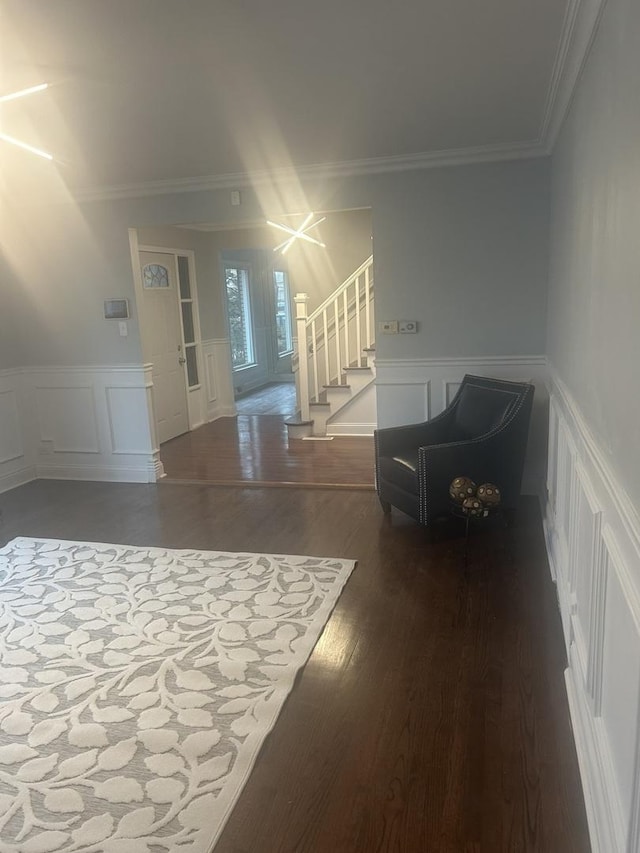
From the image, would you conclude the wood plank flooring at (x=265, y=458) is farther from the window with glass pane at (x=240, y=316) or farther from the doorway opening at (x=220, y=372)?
the window with glass pane at (x=240, y=316)

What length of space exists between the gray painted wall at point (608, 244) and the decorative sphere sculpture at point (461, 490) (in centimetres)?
78

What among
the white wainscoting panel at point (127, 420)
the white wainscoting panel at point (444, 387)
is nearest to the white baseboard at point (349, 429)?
the white wainscoting panel at point (444, 387)

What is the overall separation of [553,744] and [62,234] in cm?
504

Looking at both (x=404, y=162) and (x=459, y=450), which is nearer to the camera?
(x=459, y=450)

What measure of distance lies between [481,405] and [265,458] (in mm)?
2406

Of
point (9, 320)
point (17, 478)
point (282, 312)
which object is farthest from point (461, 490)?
point (282, 312)

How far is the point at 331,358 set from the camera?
22.7 feet

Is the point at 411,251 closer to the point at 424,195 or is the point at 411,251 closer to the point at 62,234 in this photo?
the point at 424,195

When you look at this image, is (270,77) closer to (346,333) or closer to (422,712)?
(422,712)

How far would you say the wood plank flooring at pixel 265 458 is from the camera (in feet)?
16.8

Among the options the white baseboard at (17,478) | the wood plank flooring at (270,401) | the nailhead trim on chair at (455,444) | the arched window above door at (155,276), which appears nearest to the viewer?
the nailhead trim on chair at (455,444)

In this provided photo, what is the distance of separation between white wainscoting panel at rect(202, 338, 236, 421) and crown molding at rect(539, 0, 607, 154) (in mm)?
5004

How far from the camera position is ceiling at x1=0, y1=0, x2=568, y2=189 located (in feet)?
7.04

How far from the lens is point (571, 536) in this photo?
8.03ft
